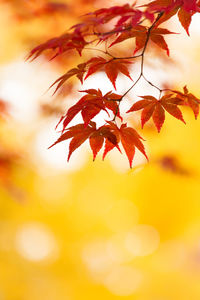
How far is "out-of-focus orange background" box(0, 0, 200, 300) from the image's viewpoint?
4.73 metres

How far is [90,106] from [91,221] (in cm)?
448

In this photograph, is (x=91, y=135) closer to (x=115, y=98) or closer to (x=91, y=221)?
(x=115, y=98)

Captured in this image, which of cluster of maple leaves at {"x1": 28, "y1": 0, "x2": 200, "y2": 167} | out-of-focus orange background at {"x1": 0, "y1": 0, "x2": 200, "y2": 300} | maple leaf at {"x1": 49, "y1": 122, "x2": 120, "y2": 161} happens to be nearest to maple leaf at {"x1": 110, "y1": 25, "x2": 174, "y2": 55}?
cluster of maple leaves at {"x1": 28, "y1": 0, "x2": 200, "y2": 167}

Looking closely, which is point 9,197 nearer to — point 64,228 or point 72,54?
point 64,228

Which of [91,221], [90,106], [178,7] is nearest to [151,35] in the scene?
[178,7]

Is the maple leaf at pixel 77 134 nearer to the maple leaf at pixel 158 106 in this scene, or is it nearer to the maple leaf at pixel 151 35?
the maple leaf at pixel 158 106

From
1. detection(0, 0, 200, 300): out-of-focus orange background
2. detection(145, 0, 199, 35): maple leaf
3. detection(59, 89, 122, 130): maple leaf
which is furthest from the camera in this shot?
detection(0, 0, 200, 300): out-of-focus orange background

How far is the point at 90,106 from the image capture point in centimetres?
105

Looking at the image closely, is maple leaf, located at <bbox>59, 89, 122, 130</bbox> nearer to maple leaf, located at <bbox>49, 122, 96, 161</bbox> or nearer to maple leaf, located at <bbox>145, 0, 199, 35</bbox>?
maple leaf, located at <bbox>49, 122, 96, 161</bbox>

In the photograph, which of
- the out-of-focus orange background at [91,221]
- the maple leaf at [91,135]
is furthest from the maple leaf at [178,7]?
the out-of-focus orange background at [91,221]

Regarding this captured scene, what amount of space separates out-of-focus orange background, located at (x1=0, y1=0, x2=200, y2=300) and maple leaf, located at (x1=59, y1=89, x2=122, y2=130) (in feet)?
11.5

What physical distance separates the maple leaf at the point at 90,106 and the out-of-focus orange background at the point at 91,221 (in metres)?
3.51

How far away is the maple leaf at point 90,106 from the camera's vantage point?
1.03m

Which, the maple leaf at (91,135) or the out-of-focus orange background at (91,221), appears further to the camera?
the out-of-focus orange background at (91,221)
